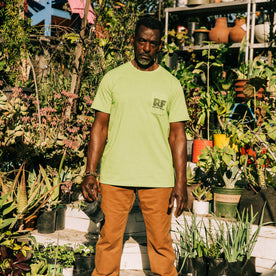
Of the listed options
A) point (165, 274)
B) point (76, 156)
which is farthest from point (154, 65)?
point (76, 156)

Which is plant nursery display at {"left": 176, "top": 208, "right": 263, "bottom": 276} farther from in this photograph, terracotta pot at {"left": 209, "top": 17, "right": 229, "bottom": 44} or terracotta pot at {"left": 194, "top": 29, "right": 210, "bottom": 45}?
terracotta pot at {"left": 194, "top": 29, "right": 210, "bottom": 45}

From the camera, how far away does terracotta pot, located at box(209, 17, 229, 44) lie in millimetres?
7137

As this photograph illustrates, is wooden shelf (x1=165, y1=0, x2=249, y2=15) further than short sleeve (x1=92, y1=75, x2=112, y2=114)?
Yes

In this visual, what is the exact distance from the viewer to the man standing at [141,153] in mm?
2508

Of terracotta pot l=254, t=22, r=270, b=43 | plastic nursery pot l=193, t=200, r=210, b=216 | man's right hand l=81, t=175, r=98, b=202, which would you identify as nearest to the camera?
man's right hand l=81, t=175, r=98, b=202

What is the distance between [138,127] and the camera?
252 centimetres

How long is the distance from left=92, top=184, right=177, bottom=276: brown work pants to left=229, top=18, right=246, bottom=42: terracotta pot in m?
5.11

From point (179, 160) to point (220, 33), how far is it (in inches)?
204

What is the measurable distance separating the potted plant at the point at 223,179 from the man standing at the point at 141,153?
5.06 ft

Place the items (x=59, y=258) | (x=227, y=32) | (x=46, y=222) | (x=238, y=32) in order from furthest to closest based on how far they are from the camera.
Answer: (x=227, y=32), (x=238, y=32), (x=46, y=222), (x=59, y=258)

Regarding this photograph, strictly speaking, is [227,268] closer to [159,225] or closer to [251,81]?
[159,225]

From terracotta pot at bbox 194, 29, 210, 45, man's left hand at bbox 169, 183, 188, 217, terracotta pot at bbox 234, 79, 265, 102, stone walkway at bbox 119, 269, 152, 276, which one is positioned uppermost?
terracotta pot at bbox 194, 29, 210, 45

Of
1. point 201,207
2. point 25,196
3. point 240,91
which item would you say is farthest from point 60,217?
point 240,91

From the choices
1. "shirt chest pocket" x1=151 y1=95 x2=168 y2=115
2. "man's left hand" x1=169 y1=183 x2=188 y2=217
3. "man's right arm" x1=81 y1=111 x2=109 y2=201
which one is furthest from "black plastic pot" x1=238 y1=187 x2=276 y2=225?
"man's right arm" x1=81 y1=111 x2=109 y2=201
